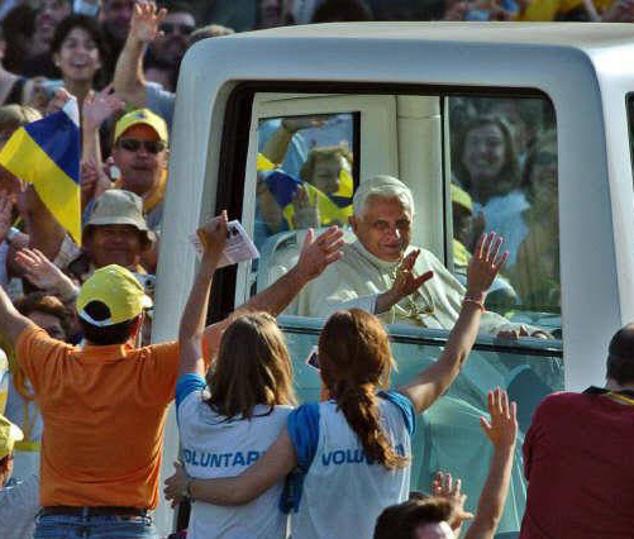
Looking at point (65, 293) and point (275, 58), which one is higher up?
point (275, 58)

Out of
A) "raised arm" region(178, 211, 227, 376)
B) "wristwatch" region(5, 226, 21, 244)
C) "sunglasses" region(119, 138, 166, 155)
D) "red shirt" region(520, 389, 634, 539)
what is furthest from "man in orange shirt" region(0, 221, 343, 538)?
"sunglasses" region(119, 138, 166, 155)

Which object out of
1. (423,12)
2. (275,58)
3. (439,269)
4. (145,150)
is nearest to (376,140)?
(439,269)

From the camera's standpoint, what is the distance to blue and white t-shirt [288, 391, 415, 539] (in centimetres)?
396

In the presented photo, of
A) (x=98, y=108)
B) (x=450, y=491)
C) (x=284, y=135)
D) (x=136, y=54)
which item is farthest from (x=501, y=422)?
(x=136, y=54)

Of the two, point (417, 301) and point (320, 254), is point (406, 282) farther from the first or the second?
point (320, 254)

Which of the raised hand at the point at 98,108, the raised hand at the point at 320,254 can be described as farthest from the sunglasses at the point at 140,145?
the raised hand at the point at 320,254

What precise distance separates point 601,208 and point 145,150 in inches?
160

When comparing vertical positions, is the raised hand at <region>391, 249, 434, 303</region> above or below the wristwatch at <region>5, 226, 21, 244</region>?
below

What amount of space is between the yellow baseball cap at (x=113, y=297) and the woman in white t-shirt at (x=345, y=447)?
0.69 metres

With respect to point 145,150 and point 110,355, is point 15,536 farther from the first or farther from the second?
point 145,150

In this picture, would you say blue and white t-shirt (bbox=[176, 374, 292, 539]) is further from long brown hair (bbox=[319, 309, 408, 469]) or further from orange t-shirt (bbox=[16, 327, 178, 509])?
orange t-shirt (bbox=[16, 327, 178, 509])

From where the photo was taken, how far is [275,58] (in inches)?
171

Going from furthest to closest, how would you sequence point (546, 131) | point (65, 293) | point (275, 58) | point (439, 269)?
point (65, 293)
point (439, 269)
point (275, 58)
point (546, 131)

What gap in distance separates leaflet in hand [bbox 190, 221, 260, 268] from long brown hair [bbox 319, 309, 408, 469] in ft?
1.30
